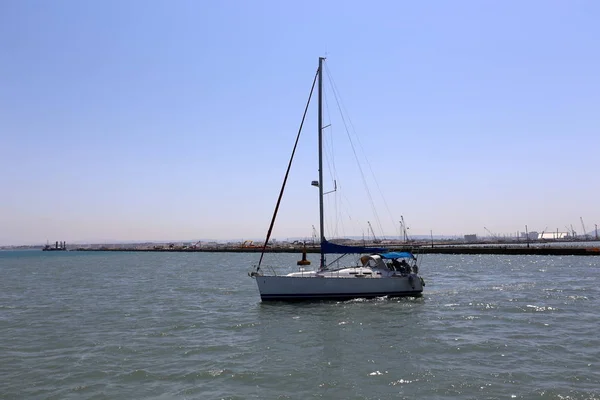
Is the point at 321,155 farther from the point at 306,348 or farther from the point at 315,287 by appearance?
the point at 306,348

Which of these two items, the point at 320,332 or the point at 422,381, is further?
the point at 320,332

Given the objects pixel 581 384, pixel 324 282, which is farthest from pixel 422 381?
pixel 324 282

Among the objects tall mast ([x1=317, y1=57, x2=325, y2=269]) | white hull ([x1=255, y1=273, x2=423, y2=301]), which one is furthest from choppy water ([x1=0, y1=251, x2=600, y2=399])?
tall mast ([x1=317, y1=57, x2=325, y2=269])

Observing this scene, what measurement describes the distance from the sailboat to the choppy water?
0.85 metres

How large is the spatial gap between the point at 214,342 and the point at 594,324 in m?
15.7

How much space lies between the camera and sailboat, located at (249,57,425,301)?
24.9 meters

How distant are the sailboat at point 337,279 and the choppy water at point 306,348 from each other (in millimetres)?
854

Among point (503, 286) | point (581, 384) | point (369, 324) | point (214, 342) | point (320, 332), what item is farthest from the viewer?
point (503, 286)

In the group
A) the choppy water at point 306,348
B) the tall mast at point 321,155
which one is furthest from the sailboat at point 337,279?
the choppy water at point 306,348

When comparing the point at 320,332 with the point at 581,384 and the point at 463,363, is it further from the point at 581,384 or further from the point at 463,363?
the point at 581,384

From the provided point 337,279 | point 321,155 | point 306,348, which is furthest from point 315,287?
point 306,348

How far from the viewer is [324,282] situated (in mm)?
24891

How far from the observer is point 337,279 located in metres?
25.0

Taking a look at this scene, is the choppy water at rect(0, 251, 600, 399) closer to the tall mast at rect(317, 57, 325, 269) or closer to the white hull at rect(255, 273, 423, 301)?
the white hull at rect(255, 273, 423, 301)
